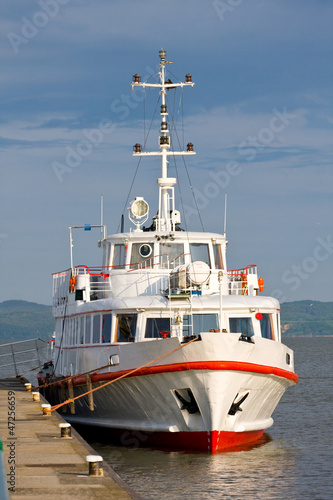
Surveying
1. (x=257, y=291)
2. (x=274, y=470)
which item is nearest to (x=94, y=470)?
(x=274, y=470)

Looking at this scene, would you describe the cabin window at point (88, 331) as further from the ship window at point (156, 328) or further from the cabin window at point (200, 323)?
the cabin window at point (200, 323)

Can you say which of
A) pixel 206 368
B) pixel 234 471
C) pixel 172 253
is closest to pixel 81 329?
pixel 172 253

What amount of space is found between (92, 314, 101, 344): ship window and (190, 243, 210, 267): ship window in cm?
384

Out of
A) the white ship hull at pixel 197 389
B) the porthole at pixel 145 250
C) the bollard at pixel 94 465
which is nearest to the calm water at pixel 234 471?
the white ship hull at pixel 197 389

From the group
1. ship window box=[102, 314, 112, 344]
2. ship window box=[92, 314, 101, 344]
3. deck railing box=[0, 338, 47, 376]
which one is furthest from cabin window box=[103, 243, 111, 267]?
deck railing box=[0, 338, 47, 376]

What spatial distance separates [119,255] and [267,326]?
5.41 m

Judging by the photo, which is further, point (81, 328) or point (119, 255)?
point (119, 255)

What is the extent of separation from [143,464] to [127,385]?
6.73ft

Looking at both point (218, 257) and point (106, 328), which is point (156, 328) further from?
point (218, 257)

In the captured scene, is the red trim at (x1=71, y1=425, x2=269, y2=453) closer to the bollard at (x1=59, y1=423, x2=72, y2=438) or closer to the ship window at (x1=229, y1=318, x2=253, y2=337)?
the ship window at (x1=229, y1=318, x2=253, y2=337)

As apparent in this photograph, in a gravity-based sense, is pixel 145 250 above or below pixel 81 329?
above

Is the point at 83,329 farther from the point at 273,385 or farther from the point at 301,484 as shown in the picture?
the point at 301,484

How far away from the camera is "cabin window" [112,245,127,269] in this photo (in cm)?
2390

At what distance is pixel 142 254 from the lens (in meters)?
23.7
